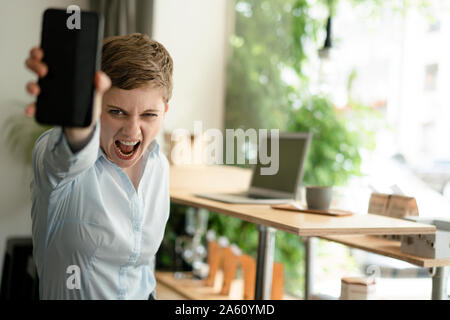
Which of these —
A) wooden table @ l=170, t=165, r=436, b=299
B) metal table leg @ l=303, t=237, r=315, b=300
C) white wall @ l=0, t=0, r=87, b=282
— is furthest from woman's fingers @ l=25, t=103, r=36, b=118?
metal table leg @ l=303, t=237, r=315, b=300

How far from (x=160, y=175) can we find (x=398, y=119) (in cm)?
208

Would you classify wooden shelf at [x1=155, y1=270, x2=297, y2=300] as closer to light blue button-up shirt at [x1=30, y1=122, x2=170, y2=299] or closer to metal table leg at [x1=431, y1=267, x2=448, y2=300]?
metal table leg at [x1=431, y1=267, x2=448, y2=300]

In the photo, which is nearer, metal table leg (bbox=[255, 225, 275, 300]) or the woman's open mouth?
the woman's open mouth

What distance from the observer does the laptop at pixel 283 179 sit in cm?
171

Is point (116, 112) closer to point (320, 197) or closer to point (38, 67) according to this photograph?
point (38, 67)

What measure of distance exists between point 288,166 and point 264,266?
1.20 feet

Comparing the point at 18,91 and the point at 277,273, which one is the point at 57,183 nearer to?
the point at 18,91

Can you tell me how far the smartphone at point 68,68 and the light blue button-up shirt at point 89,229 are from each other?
3.2 inches

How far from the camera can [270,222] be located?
1.23 m

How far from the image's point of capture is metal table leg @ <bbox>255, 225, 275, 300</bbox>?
5.30ft

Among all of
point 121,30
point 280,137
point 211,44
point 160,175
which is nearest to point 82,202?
point 160,175

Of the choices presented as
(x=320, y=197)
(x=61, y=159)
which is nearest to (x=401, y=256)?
(x=320, y=197)

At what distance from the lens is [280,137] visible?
1.90m

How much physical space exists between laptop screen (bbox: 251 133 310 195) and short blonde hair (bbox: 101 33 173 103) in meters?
0.95
